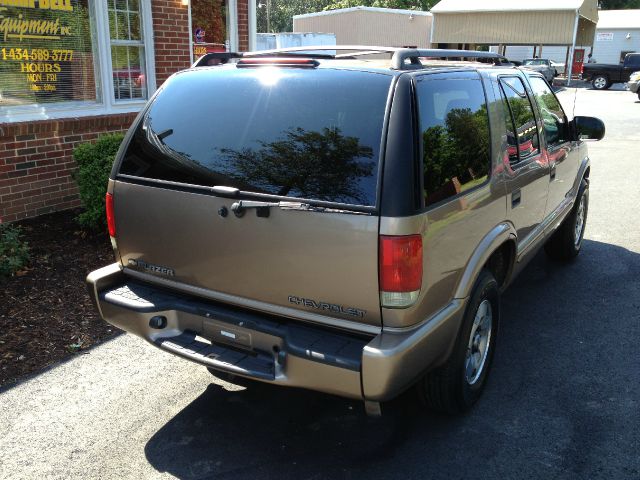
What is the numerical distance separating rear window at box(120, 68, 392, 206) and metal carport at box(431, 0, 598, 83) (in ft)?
58.5

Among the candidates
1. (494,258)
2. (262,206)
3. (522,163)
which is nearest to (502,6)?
(522,163)

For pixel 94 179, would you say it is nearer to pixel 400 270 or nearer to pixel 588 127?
pixel 400 270

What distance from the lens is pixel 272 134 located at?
2938mm

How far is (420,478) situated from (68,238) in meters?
4.52

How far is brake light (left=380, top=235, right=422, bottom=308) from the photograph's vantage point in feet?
8.45

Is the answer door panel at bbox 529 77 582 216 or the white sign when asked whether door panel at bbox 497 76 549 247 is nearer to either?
door panel at bbox 529 77 582 216

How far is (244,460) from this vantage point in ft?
10.0

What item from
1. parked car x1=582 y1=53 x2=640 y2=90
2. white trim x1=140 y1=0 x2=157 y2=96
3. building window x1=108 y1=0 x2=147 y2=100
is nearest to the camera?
building window x1=108 y1=0 x2=147 y2=100

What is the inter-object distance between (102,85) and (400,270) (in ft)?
→ 19.2

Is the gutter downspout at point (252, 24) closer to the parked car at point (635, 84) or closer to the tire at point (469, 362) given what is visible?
the tire at point (469, 362)

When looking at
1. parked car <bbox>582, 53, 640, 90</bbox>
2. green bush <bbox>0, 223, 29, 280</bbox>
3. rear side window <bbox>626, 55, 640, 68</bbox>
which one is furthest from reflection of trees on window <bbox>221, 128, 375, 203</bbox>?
rear side window <bbox>626, 55, 640, 68</bbox>

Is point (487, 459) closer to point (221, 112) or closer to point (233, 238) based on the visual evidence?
point (233, 238)

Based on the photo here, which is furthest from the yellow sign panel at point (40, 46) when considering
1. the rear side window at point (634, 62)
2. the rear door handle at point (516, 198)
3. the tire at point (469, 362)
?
Answer: the rear side window at point (634, 62)

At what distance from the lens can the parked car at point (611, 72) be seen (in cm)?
3369
